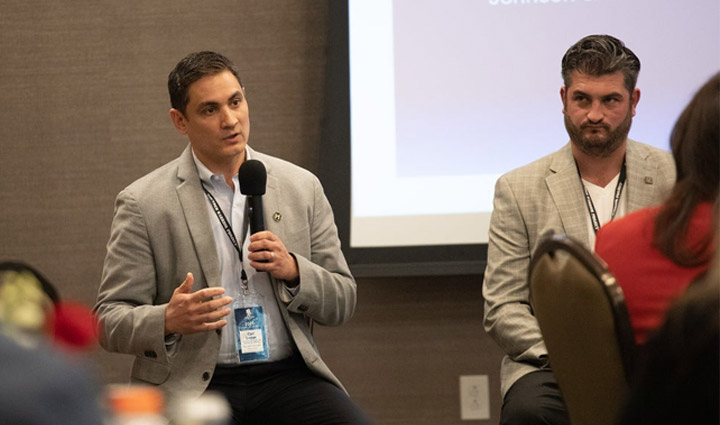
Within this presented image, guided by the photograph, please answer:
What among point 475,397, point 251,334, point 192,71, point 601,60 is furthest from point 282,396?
point 475,397

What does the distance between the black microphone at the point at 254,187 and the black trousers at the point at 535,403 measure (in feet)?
2.81

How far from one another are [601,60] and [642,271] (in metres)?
1.34

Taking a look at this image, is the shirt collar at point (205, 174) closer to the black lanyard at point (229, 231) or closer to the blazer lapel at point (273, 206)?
the black lanyard at point (229, 231)

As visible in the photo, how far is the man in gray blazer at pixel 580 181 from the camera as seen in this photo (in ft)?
9.53

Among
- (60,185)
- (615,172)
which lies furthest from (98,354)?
(615,172)

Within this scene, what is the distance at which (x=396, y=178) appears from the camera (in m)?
3.86

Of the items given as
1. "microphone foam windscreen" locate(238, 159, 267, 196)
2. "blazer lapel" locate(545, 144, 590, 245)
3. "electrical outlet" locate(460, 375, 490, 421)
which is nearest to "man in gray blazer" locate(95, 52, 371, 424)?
"microphone foam windscreen" locate(238, 159, 267, 196)

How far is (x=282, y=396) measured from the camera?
9.00 ft

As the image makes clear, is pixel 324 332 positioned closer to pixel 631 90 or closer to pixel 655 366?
pixel 631 90

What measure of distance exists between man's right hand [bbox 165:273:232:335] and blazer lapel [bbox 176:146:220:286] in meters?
0.14

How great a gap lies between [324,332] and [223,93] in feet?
4.90

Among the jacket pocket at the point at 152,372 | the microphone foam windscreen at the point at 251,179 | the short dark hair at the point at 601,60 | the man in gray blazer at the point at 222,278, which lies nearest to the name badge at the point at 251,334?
the man in gray blazer at the point at 222,278

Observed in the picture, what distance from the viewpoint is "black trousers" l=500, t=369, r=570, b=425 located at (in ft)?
8.42

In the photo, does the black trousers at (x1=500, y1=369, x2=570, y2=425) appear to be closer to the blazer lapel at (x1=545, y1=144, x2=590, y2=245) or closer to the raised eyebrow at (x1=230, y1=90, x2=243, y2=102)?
the blazer lapel at (x1=545, y1=144, x2=590, y2=245)
